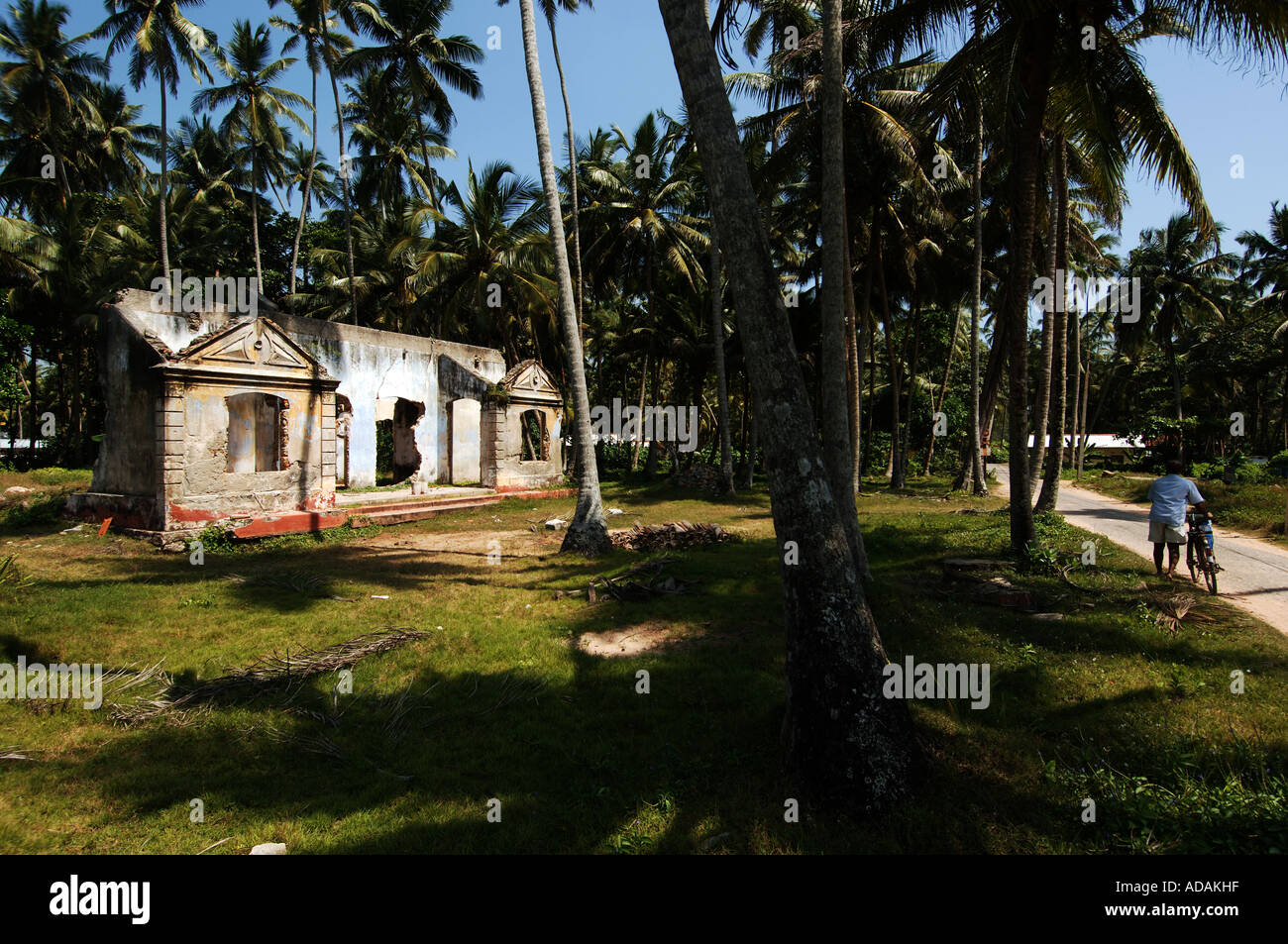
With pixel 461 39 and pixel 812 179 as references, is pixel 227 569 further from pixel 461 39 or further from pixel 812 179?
pixel 461 39

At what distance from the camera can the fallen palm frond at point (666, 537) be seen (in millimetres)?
12125

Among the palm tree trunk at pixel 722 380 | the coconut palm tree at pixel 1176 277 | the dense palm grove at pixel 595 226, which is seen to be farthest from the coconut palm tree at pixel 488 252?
the coconut palm tree at pixel 1176 277

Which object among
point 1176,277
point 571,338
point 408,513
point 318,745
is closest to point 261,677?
point 318,745

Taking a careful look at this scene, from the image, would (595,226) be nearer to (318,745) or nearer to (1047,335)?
(1047,335)

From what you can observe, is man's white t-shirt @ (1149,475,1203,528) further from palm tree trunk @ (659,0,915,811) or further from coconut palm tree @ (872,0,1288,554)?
palm tree trunk @ (659,0,915,811)

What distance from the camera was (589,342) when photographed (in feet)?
100

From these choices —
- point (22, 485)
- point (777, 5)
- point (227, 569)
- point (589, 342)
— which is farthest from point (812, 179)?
point (22, 485)

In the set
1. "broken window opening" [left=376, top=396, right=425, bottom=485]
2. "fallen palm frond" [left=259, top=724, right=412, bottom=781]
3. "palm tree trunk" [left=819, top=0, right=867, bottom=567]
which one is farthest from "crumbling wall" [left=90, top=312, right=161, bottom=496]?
"palm tree trunk" [left=819, top=0, right=867, bottom=567]

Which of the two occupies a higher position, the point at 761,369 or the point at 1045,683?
the point at 761,369

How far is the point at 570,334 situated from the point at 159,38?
21.3m

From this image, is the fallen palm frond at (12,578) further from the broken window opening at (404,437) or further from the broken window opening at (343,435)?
the broken window opening at (404,437)

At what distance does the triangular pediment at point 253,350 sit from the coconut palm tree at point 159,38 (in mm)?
14324

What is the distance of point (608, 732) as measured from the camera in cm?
481
